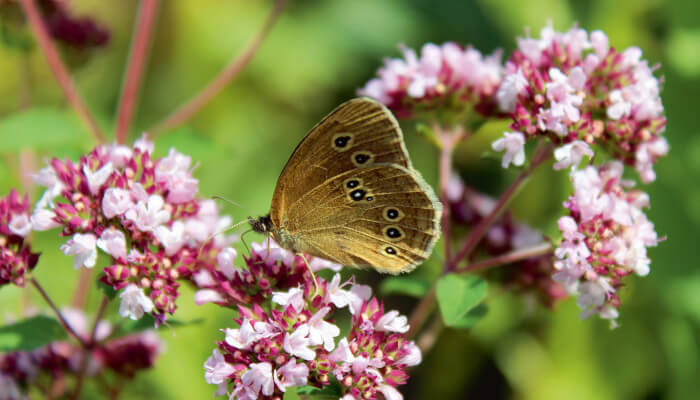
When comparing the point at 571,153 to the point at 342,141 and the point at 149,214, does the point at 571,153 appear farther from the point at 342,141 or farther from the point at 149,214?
the point at 149,214

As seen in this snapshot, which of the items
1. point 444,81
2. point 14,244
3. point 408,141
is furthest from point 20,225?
point 408,141

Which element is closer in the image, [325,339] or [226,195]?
[325,339]

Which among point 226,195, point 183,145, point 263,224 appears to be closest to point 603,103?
point 263,224

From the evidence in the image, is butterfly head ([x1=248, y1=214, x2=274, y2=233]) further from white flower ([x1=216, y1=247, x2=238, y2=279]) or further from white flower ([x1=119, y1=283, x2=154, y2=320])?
white flower ([x1=119, y1=283, x2=154, y2=320])

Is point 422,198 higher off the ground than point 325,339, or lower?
higher

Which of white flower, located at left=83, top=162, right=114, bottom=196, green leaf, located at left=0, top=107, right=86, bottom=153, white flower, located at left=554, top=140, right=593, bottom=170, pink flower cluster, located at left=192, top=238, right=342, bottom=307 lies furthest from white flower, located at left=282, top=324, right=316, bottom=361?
green leaf, located at left=0, top=107, right=86, bottom=153

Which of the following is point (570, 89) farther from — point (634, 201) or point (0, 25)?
point (0, 25)
